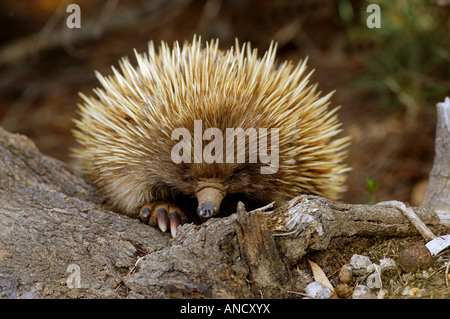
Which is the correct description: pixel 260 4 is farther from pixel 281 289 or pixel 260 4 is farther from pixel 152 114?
pixel 281 289

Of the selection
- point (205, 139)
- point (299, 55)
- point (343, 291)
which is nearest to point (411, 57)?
point (299, 55)

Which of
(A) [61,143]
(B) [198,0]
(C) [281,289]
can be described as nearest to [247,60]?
(C) [281,289]

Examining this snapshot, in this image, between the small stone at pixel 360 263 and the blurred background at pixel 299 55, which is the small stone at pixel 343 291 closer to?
the small stone at pixel 360 263

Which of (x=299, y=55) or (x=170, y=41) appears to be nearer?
(x=170, y=41)

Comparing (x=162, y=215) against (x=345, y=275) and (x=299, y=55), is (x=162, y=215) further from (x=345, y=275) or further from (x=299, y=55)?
(x=299, y=55)

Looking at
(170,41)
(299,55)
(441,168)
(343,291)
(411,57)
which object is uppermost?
(170,41)

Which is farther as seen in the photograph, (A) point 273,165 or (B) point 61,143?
(B) point 61,143
